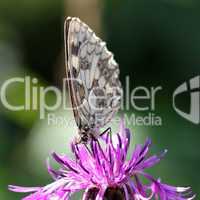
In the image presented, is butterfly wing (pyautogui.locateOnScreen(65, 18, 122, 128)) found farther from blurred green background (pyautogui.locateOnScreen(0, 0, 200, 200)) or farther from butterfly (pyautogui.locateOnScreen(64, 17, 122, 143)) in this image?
Answer: blurred green background (pyautogui.locateOnScreen(0, 0, 200, 200))

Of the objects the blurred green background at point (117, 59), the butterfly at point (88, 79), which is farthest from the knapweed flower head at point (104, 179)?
the blurred green background at point (117, 59)

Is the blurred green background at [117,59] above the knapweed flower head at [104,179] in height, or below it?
above

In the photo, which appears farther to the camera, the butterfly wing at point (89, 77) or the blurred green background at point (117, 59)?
the blurred green background at point (117, 59)

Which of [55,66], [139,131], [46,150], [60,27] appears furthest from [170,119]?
[60,27]

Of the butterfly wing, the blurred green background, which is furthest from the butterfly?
the blurred green background

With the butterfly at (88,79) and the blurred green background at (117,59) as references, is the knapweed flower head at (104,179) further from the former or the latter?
the blurred green background at (117,59)

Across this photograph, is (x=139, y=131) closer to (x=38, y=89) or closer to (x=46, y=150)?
(x=46, y=150)
